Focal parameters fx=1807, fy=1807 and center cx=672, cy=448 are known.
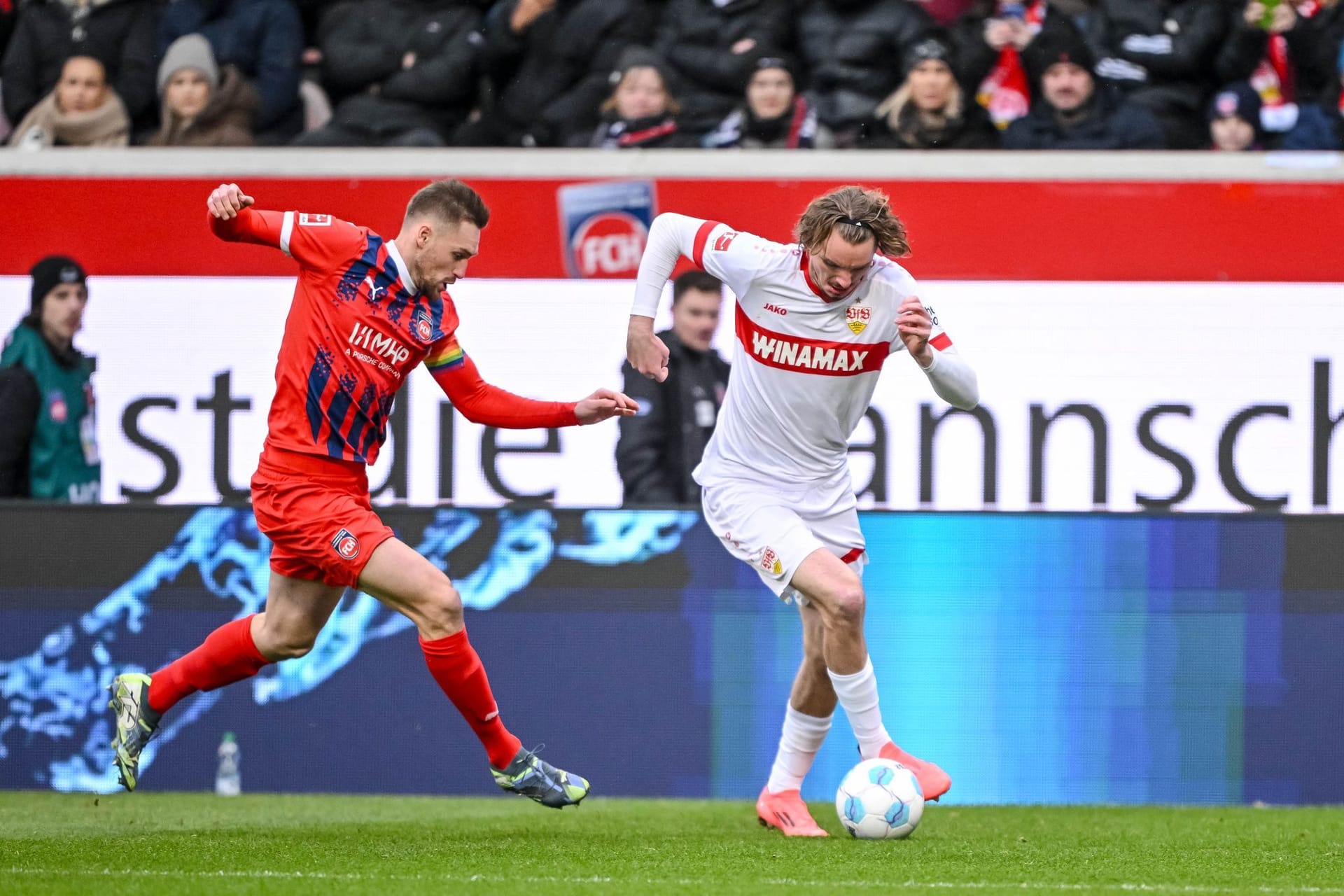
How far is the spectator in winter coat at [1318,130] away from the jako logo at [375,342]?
5.74 m

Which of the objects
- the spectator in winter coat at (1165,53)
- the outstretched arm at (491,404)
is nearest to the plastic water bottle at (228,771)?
the outstretched arm at (491,404)

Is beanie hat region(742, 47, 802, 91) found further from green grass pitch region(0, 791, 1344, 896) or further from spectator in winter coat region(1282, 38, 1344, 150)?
green grass pitch region(0, 791, 1344, 896)

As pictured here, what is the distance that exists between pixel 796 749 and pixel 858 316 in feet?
4.97

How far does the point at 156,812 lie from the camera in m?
6.71

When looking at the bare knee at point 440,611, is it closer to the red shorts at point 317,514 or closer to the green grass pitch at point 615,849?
the red shorts at point 317,514

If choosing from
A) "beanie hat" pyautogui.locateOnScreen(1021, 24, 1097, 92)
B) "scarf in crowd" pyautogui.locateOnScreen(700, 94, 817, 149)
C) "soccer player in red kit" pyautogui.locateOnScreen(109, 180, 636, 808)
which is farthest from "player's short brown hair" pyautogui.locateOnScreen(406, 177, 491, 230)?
"beanie hat" pyautogui.locateOnScreen(1021, 24, 1097, 92)

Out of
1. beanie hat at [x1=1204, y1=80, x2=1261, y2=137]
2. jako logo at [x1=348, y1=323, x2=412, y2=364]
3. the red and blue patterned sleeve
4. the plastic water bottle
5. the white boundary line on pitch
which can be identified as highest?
beanie hat at [x1=1204, y1=80, x2=1261, y2=137]

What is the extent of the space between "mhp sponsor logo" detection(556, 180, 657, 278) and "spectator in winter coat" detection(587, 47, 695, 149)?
0.91 ft

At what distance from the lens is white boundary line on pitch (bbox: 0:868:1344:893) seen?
4.75 metres

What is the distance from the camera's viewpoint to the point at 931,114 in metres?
9.39

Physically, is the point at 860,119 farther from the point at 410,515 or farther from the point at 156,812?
the point at 156,812

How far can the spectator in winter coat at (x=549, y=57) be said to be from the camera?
9.78 m

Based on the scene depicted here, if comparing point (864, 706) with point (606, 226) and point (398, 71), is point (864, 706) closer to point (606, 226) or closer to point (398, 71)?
point (606, 226)

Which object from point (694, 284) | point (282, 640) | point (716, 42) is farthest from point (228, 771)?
point (716, 42)
